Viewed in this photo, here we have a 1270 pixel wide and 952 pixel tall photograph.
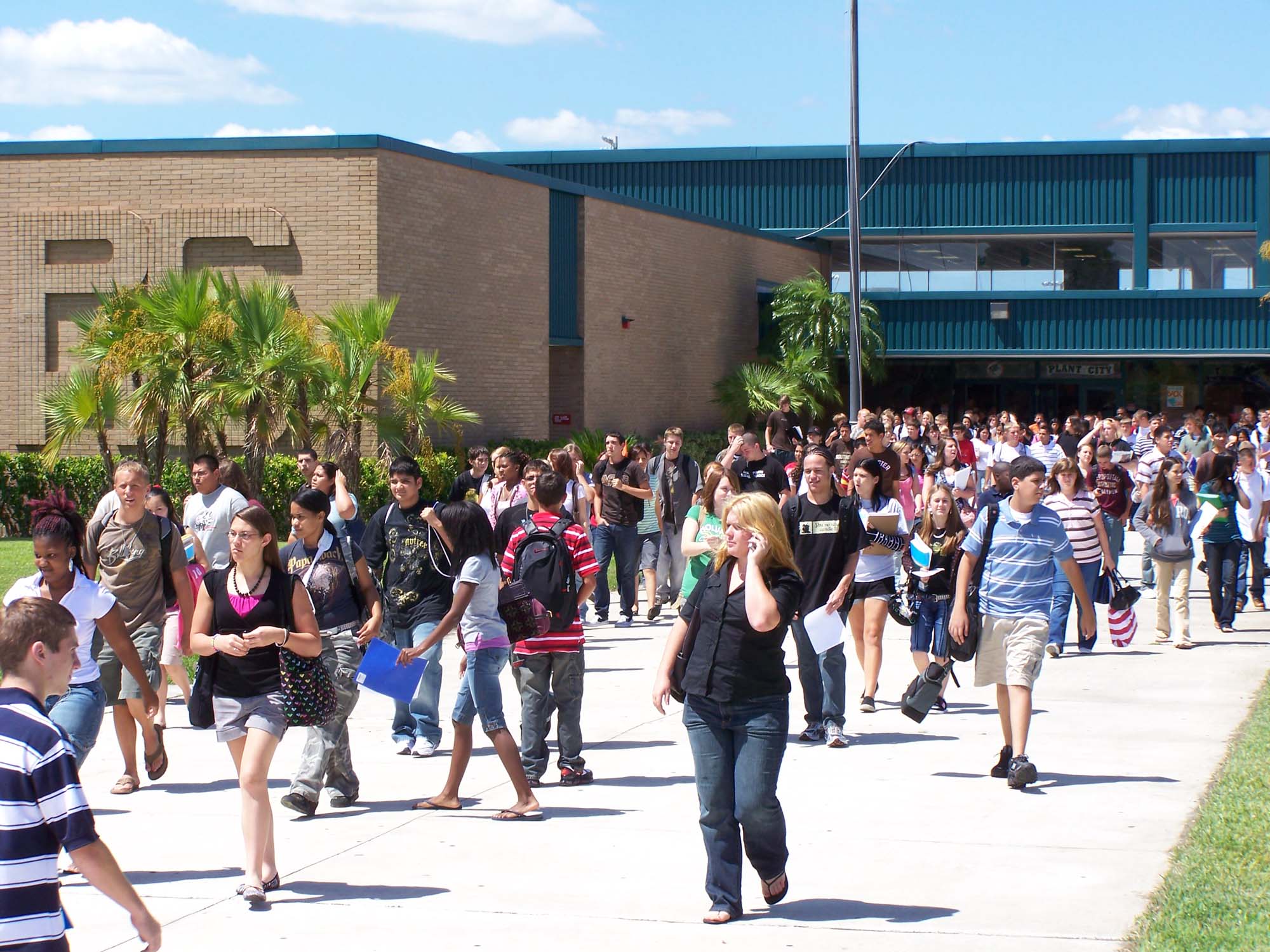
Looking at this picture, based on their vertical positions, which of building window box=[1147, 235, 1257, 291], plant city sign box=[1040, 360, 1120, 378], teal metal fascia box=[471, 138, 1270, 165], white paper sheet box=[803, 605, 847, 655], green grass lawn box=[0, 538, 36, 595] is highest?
teal metal fascia box=[471, 138, 1270, 165]

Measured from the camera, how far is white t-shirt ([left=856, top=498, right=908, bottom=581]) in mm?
10469

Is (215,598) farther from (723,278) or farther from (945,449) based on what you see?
(723,278)

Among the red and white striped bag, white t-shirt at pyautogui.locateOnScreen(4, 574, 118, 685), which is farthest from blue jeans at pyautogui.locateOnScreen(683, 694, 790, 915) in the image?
the red and white striped bag

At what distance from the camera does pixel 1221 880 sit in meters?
6.42

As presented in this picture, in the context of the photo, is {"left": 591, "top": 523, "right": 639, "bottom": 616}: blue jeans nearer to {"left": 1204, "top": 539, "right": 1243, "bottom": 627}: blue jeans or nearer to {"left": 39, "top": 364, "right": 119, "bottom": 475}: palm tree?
{"left": 1204, "top": 539, "right": 1243, "bottom": 627}: blue jeans

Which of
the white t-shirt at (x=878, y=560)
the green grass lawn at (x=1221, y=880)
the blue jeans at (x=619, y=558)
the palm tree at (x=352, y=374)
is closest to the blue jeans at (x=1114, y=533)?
the blue jeans at (x=619, y=558)

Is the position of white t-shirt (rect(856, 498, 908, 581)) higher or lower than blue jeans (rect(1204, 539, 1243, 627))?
higher

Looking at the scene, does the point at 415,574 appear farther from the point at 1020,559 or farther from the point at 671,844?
the point at 1020,559

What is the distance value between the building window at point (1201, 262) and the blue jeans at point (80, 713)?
117 ft

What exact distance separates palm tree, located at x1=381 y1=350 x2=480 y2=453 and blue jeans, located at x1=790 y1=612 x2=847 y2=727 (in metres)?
11.7

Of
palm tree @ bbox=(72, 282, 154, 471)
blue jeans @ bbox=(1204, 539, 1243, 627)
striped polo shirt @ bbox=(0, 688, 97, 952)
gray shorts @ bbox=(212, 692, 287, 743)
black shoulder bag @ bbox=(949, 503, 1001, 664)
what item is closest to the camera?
striped polo shirt @ bbox=(0, 688, 97, 952)

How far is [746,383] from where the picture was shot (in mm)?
33969

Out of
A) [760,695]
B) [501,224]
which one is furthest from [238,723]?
[501,224]

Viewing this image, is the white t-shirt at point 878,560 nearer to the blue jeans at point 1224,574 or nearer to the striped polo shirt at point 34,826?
the blue jeans at point 1224,574
